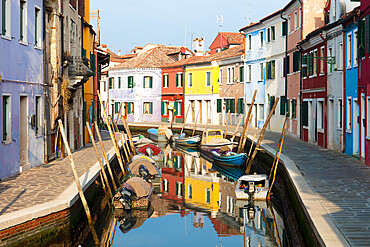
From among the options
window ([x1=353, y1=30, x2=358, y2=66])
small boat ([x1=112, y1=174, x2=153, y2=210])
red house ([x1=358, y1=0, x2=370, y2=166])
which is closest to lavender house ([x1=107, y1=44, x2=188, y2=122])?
window ([x1=353, y1=30, x2=358, y2=66])

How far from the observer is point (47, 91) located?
63.7 ft

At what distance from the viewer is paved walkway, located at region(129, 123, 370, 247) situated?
9.15 m

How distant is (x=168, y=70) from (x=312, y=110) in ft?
95.1

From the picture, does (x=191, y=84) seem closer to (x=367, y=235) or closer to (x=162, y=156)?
(x=162, y=156)

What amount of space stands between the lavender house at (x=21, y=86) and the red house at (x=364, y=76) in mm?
11130

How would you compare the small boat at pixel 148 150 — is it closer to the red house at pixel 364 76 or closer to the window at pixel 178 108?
the red house at pixel 364 76

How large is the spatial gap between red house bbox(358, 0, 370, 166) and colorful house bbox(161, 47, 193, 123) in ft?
110

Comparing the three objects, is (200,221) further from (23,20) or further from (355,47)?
(355,47)

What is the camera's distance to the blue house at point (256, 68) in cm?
3956

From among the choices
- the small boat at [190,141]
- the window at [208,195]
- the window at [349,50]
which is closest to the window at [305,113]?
the window at [349,50]

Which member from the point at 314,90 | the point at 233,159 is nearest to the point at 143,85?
the point at 314,90

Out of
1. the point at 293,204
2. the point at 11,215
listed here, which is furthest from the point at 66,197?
the point at 293,204

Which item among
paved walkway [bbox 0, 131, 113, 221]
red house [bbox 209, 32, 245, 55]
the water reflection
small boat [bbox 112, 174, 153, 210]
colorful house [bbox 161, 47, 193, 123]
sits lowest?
the water reflection

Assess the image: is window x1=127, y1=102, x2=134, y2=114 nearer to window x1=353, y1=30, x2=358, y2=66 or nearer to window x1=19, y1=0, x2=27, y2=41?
window x1=353, y1=30, x2=358, y2=66
